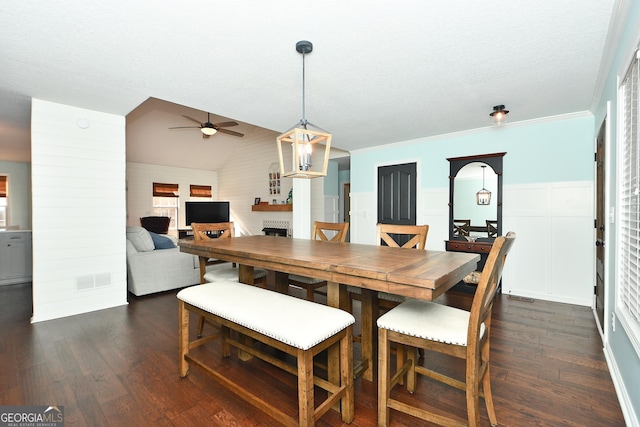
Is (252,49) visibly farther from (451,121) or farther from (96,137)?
(451,121)

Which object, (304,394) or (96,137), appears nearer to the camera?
(304,394)

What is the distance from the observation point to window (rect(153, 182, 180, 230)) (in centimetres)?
787

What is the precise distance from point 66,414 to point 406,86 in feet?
11.2

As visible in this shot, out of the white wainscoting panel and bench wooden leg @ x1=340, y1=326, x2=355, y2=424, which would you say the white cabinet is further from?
the white wainscoting panel

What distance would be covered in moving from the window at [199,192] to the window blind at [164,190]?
444mm

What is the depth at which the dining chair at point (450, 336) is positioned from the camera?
1368mm

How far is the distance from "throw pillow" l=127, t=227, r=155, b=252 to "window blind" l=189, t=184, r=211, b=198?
461 cm

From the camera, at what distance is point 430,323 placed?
152 centimetres

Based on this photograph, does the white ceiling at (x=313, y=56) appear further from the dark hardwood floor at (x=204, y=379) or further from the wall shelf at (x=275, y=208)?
the wall shelf at (x=275, y=208)

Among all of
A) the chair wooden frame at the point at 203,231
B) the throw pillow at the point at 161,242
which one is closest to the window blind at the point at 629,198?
the chair wooden frame at the point at 203,231

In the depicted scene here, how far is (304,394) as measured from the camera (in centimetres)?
142

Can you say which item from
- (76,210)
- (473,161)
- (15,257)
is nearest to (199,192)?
(15,257)

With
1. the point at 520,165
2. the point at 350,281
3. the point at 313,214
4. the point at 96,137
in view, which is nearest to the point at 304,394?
the point at 350,281

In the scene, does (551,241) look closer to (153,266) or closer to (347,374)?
(347,374)
